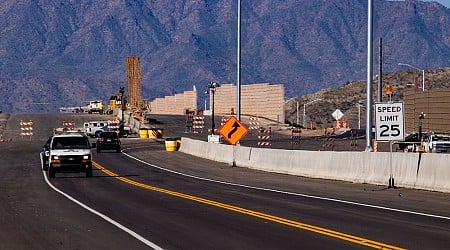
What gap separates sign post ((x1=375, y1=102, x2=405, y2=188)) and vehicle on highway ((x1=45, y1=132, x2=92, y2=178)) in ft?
44.4

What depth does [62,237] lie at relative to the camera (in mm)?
19641

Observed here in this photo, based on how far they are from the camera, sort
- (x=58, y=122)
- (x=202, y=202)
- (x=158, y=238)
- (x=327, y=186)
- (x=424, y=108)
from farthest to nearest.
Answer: (x=58, y=122) → (x=424, y=108) → (x=327, y=186) → (x=202, y=202) → (x=158, y=238)

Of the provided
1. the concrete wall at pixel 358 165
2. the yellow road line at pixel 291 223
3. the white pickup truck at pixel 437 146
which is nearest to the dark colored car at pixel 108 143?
the concrete wall at pixel 358 165

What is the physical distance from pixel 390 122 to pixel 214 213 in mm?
9816

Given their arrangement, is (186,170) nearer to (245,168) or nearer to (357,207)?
(245,168)

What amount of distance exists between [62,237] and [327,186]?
16.9 m

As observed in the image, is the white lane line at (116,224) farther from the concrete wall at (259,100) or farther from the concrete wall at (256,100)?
the concrete wall at (256,100)

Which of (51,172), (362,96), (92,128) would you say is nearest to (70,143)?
(51,172)

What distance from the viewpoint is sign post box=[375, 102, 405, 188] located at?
106 ft

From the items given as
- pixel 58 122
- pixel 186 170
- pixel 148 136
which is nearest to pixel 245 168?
pixel 186 170

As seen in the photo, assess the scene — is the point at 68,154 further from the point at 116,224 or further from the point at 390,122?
the point at 116,224

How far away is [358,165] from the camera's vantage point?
36719 mm

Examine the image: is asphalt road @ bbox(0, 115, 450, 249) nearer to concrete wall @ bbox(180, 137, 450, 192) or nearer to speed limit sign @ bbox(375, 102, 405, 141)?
concrete wall @ bbox(180, 137, 450, 192)

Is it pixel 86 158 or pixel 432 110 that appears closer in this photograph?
pixel 86 158
